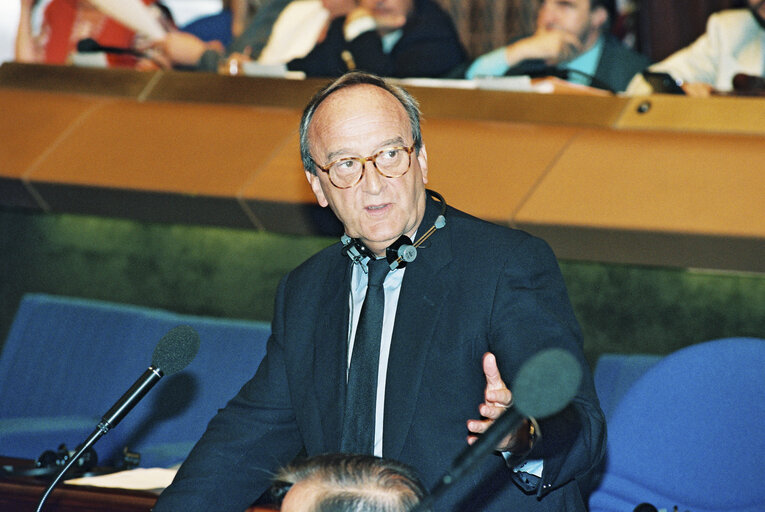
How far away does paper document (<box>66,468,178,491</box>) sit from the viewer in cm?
218

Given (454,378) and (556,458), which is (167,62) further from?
(556,458)

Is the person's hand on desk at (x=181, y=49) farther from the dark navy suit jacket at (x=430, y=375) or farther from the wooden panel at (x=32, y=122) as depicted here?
the dark navy suit jacket at (x=430, y=375)

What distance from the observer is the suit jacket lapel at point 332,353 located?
1.66 meters

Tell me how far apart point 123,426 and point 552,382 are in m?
2.67

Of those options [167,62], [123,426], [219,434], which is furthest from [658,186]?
[167,62]

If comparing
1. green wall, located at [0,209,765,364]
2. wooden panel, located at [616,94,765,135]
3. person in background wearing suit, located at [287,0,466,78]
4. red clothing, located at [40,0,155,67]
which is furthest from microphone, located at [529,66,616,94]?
red clothing, located at [40,0,155,67]

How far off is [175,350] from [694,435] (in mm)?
1423

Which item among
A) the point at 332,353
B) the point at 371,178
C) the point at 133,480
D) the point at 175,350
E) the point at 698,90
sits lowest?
the point at 133,480

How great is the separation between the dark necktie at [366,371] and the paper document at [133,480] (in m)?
0.72

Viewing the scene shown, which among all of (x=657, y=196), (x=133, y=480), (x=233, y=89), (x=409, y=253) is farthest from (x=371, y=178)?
(x=233, y=89)

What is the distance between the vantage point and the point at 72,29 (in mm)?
4586

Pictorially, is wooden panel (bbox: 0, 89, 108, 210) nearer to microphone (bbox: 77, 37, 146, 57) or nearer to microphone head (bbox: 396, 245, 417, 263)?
microphone (bbox: 77, 37, 146, 57)

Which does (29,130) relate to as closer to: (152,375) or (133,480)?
(133,480)

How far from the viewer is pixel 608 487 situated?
246 centimetres
